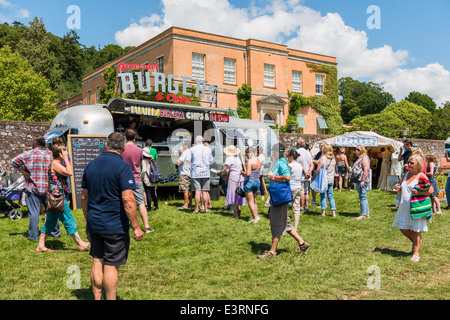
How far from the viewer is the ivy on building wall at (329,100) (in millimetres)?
31578

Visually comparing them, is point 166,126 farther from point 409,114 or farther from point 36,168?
point 409,114

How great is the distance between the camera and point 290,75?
30.5 meters

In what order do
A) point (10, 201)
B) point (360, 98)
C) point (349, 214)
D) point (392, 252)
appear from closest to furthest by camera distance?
1. point (392, 252)
2. point (10, 201)
3. point (349, 214)
4. point (360, 98)

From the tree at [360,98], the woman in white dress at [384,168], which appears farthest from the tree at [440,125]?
the tree at [360,98]

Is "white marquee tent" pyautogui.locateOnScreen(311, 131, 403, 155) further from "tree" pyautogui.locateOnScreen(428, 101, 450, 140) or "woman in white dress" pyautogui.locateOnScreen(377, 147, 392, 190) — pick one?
"tree" pyautogui.locateOnScreen(428, 101, 450, 140)

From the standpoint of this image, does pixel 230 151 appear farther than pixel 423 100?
No

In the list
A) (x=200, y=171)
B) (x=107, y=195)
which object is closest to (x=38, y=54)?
(x=200, y=171)

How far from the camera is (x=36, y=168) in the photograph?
6516mm

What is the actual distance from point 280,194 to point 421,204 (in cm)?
216

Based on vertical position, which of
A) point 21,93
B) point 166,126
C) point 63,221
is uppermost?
point 21,93

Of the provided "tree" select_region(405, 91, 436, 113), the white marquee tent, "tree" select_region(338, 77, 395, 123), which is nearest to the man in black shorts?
the white marquee tent

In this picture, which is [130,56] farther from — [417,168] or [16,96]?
[417,168]
